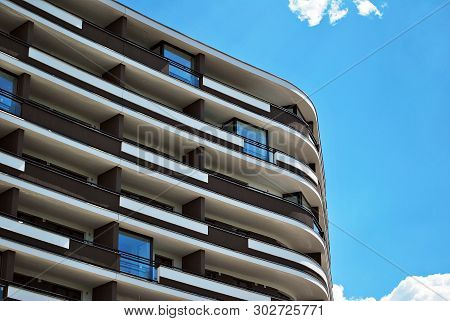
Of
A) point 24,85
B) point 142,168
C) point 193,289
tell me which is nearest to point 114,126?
point 142,168

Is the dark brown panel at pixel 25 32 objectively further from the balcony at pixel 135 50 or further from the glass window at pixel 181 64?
the glass window at pixel 181 64

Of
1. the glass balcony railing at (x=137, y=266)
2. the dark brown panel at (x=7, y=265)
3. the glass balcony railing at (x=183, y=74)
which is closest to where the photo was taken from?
the dark brown panel at (x=7, y=265)

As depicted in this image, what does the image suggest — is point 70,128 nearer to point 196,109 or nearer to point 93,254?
point 93,254

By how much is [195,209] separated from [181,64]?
29.9ft

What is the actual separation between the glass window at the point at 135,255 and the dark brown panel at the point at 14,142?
6.90m

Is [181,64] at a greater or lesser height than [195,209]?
greater

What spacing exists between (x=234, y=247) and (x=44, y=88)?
13671 millimetres

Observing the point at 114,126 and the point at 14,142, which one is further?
the point at 114,126

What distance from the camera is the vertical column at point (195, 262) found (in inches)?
1866

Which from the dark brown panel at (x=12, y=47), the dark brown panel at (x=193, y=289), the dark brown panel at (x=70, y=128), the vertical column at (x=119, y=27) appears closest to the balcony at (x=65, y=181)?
the dark brown panel at (x=70, y=128)

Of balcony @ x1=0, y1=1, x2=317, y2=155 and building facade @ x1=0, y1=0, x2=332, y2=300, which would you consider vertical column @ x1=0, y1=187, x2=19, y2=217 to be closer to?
building facade @ x1=0, y1=0, x2=332, y2=300

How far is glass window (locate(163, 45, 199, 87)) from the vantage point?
171 ft

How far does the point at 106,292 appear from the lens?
1698 inches
